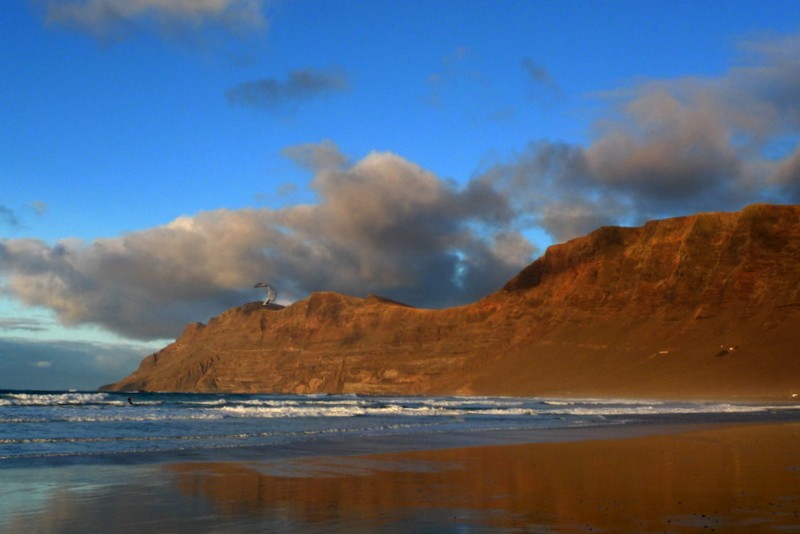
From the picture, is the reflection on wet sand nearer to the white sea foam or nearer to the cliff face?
the white sea foam

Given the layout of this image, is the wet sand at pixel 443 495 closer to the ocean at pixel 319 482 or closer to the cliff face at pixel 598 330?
the ocean at pixel 319 482

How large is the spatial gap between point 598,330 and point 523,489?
346 ft

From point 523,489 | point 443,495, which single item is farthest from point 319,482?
point 523,489

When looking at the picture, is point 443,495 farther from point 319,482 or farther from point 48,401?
point 48,401

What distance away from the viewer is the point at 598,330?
379 ft

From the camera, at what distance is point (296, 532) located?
9875 mm

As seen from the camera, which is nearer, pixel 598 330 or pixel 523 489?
pixel 523 489

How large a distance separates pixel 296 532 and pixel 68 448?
13.5 meters

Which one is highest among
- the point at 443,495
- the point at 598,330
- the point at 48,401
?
the point at 598,330

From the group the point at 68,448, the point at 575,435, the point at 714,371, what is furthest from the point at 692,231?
the point at 68,448

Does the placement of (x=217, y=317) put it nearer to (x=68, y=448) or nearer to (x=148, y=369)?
(x=148, y=369)

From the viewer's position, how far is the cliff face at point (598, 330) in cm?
9819

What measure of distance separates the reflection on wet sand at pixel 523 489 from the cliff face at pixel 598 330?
225 ft

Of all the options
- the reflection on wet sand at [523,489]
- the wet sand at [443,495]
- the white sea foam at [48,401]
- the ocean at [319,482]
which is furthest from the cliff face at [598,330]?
the wet sand at [443,495]
